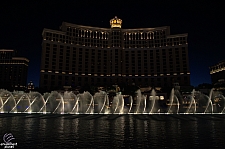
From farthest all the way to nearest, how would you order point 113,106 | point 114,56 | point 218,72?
point 218,72, point 114,56, point 113,106

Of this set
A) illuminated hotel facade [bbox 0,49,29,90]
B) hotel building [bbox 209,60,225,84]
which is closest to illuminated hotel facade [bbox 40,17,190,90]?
hotel building [bbox 209,60,225,84]

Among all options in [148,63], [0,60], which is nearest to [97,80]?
[148,63]

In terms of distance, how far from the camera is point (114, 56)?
119438 millimetres

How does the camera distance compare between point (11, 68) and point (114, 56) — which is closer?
point (114, 56)

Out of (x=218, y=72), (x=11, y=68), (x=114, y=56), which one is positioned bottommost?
(x=218, y=72)

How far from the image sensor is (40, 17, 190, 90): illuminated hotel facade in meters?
111

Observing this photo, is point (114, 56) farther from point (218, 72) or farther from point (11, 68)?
point (11, 68)

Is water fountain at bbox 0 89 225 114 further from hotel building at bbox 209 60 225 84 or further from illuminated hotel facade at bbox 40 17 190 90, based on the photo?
hotel building at bbox 209 60 225 84

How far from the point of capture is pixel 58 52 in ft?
367

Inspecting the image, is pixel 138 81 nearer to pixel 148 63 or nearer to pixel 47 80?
pixel 148 63

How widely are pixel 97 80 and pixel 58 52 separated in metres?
30.5

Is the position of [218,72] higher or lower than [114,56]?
lower

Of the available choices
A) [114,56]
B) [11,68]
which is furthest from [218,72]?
[11,68]

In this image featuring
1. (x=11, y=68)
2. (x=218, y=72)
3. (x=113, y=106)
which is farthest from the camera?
(x=11, y=68)
